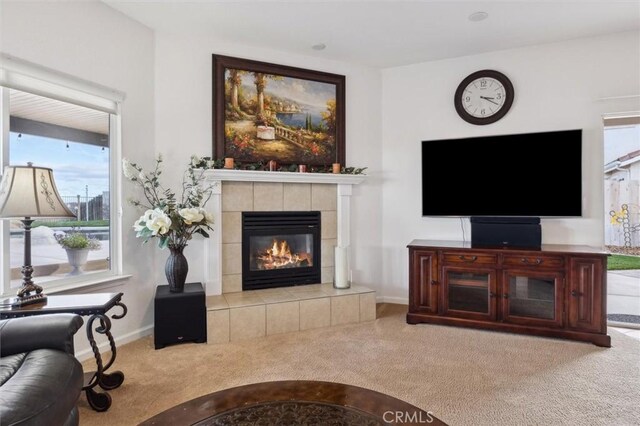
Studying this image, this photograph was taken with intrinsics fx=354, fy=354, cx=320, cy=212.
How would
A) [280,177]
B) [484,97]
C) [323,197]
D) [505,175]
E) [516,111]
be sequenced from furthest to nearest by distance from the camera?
A: [323,197] → [484,97] → [516,111] → [280,177] → [505,175]

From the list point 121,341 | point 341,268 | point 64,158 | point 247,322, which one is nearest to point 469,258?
point 341,268

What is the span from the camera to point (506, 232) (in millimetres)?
3357

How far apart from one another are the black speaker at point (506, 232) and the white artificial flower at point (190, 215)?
2539 mm

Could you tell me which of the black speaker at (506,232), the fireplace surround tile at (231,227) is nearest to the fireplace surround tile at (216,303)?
the fireplace surround tile at (231,227)

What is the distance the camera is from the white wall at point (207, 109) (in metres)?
3.32

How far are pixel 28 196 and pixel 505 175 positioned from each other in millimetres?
3718

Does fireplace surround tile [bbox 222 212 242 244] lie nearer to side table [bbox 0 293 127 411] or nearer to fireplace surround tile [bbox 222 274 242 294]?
fireplace surround tile [bbox 222 274 242 294]

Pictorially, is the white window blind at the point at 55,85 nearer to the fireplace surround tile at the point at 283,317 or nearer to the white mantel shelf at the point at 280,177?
the white mantel shelf at the point at 280,177

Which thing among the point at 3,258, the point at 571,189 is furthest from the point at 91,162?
Result: the point at 571,189

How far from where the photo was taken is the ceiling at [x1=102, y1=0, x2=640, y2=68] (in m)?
2.91

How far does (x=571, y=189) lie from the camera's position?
328 centimetres

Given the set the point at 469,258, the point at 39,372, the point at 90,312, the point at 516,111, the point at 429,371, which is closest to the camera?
the point at 39,372

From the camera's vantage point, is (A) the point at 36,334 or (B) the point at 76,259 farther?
(B) the point at 76,259

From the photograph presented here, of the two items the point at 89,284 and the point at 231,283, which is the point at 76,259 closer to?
the point at 89,284
